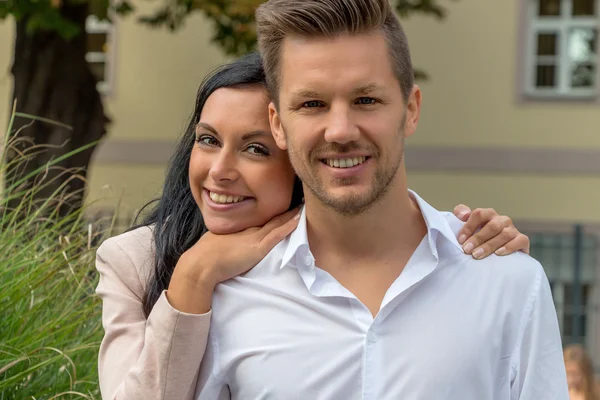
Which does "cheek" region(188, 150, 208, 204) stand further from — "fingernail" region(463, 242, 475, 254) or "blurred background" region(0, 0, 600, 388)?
"blurred background" region(0, 0, 600, 388)

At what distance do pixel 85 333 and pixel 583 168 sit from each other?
487 inches

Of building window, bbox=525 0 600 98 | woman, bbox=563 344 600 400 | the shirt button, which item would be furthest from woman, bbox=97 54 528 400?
building window, bbox=525 0 600 98

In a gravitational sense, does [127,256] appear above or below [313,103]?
below

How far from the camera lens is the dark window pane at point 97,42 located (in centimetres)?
1667

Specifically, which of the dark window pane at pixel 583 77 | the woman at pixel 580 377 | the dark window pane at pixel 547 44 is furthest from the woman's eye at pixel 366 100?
the dark window pane at pixel 547 44

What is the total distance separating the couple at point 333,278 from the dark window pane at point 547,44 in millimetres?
13603

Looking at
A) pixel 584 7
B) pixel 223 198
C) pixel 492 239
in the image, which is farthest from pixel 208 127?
pixel 584 7

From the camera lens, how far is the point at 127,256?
298 cm

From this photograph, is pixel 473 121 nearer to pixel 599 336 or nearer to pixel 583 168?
pixel 583 168

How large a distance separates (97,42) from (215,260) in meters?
14.4

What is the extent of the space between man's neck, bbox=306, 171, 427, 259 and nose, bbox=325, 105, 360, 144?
214mm

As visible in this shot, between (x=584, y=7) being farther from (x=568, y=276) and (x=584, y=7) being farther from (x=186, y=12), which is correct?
(x=186, y=12)

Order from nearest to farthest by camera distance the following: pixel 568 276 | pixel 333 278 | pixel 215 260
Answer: pixel 333 278, pixel 215 260, pixel 568 276

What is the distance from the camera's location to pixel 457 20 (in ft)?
51.4
